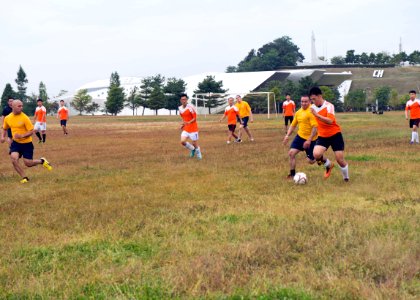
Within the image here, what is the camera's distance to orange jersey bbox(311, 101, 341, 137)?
34.6ft

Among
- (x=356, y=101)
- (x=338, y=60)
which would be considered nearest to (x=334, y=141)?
(x=356, y=101)

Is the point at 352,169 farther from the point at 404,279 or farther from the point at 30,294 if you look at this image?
the point at 30,294

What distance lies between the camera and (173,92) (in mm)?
99812

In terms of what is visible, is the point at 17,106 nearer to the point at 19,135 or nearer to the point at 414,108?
the point at 19,135

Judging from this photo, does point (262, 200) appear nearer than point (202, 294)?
No

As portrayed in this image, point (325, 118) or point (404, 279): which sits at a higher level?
point (325, 118)

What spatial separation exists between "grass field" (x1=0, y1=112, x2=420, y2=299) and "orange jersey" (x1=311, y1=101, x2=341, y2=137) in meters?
1.01

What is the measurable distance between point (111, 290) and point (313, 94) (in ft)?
22.4

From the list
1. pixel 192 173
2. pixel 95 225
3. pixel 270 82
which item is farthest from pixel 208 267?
pixel 270 82

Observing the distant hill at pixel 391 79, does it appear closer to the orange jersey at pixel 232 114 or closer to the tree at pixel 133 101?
the tree at pixel 133 101

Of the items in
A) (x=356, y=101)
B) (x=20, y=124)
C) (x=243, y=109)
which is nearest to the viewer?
(x=20, y=124)

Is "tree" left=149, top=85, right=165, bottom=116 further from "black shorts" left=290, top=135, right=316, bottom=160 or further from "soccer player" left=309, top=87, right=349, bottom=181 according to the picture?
"soccer player" left=309, top=87, right=349, bottom=181

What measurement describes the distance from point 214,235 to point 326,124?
16.5 ft

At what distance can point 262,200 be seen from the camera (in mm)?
8797
